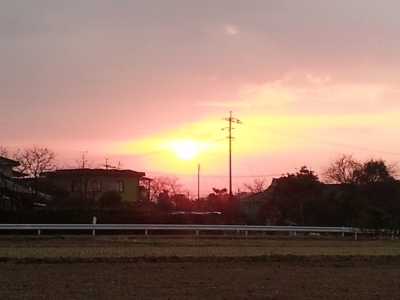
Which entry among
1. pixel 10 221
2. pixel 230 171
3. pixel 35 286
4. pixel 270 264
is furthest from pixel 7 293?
pixel 230 171

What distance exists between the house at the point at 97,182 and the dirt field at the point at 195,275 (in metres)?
31.9

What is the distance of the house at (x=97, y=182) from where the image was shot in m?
55.2

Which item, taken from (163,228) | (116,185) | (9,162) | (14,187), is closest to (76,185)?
(116,185)

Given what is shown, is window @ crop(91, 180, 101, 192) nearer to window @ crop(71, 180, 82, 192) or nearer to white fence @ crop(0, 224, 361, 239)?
window @ crop(71, 180, 82, 192)

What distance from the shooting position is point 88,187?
57219 millimetres

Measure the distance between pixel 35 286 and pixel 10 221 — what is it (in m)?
27.6

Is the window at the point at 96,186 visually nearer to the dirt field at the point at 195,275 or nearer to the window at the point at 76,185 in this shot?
the window at the point at 76,185

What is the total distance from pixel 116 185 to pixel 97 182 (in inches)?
97.6

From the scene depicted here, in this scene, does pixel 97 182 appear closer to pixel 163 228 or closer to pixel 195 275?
pixel 163 228

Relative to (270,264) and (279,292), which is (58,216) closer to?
(270,264)

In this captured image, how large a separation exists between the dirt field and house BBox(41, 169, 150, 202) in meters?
31.9

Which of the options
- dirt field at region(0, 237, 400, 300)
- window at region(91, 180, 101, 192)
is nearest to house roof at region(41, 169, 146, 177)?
window at region(91, 180, 101, 192)

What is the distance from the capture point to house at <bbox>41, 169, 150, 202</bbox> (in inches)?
2173

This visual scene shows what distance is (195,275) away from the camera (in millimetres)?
16516
